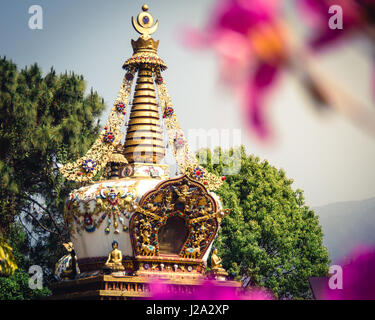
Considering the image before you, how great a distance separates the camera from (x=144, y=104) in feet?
70.7

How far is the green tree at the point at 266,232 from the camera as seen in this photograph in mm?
33781

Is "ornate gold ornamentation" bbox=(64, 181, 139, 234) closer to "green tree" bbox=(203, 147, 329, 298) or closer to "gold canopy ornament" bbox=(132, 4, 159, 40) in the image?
"gold canopy ornament" bbox=(132, 4, 159, 40)

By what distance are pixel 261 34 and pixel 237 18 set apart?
0.18ft

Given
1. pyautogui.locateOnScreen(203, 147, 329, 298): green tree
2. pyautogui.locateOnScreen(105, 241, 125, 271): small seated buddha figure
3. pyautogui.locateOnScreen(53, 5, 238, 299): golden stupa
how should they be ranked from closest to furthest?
pyautogui.locateOnScreen(105, 241, 125, 271): small seated buddha figure < pyautogui.locateOnScreen(53, 5, 238, 299): golden stupa < pyautogui.locateOnScreen(203, 147, 329, 298): green tree

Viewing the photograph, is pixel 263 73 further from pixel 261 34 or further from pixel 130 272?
pixel 130 272

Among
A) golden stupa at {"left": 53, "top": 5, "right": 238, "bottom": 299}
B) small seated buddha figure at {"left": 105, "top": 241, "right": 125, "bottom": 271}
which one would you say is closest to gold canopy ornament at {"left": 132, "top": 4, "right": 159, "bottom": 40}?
golden stupa at {"left": 53, "top": 5, "right": 238, "bottom": 299}

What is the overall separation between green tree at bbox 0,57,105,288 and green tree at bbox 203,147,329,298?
26.6ft

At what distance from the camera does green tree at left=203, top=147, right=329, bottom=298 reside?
33781 millimetres

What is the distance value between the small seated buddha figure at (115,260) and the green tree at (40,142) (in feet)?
38.8

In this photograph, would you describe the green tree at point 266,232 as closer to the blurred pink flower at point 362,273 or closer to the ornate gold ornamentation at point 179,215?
the ornate gold ornamentation at point 179,215

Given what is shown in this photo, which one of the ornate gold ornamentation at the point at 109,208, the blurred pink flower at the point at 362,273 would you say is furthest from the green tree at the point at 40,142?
the blurred pink flower at the point at 362,273

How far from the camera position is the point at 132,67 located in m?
21.6

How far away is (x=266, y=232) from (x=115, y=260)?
17.9 metres
